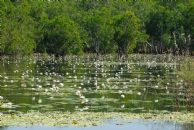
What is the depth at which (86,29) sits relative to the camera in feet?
295

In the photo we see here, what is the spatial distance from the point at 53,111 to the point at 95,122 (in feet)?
7.98

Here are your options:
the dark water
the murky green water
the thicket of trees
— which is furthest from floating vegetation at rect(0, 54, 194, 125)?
the thicket of trees

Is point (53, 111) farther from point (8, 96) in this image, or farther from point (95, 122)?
point (8, 96)

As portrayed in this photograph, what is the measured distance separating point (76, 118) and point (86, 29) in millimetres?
71702

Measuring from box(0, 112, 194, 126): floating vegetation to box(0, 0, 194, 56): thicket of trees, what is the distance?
144ft

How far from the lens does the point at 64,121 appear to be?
1784 centimetres

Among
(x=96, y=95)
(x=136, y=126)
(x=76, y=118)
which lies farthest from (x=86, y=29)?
(x=136, y=126)

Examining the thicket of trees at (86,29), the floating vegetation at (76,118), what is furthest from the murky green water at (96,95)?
the thicket of trees at (86,29)

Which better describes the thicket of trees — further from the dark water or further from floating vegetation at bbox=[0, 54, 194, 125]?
the dark water

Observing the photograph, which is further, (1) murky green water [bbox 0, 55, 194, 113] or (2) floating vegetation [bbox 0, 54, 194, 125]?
(1) murky green water [bbox 0, 55, 194, 113]

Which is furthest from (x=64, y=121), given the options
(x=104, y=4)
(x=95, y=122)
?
(x=104, y=4)

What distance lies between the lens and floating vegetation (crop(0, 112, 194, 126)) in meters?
17.5

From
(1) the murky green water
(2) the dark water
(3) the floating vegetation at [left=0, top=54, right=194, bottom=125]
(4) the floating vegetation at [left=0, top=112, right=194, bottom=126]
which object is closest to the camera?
(2) the dark water

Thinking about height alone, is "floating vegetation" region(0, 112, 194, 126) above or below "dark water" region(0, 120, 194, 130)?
above
